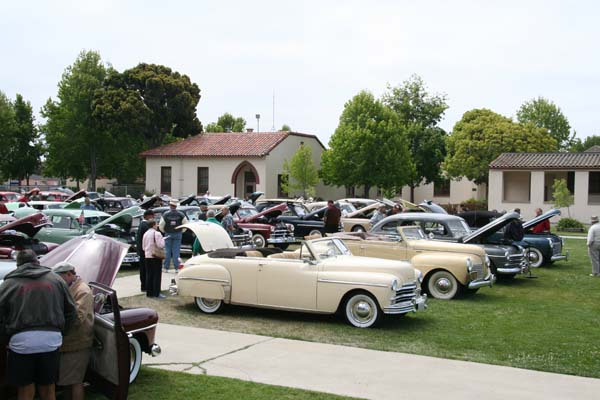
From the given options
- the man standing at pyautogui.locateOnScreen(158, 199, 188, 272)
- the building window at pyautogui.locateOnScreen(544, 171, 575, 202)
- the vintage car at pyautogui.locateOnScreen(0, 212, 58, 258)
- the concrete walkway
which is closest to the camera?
the concrete walkway

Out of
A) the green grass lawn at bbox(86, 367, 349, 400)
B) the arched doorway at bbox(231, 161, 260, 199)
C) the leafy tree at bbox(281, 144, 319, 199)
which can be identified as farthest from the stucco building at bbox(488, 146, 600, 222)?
the green grass lawn at bbox(86, 367, 349, 400)

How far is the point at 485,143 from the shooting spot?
53938 mm

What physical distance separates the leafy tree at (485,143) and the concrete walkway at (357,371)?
154 feet

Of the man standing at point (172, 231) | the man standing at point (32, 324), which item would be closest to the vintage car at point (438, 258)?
the man standing at point (172, 231)

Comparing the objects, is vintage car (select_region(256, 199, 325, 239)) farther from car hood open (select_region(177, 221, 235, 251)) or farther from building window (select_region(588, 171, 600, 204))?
building window (select_region(588, 171, 600, 204))

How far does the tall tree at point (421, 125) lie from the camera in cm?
5953

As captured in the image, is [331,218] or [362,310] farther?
[331,218]

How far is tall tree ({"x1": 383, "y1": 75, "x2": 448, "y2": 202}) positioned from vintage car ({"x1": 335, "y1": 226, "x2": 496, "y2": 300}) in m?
45.7

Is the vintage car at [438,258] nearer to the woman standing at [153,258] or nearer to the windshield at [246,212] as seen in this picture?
the woman standing at [153,258]

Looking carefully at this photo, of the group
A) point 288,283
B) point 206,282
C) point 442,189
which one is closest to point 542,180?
point 442,189

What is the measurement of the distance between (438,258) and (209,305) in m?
4.80

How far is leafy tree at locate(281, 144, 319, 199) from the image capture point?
154ft

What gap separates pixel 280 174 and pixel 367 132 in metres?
7.20

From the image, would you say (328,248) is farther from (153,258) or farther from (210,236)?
(153,258)
